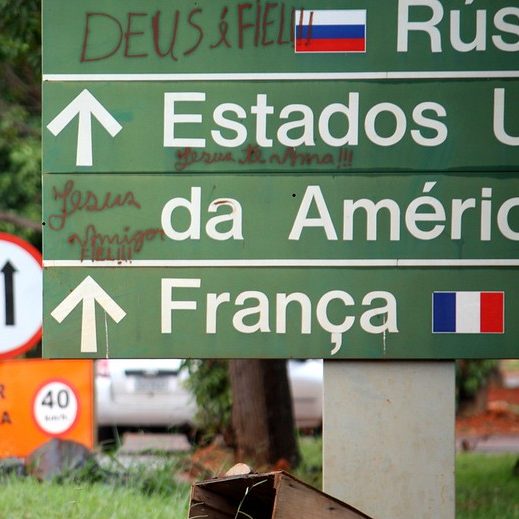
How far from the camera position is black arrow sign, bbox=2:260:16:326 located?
7.34m

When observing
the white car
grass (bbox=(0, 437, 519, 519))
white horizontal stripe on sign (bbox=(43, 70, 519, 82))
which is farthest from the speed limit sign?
the white car

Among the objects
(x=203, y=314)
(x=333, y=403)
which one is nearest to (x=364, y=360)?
(x=333, y=403)

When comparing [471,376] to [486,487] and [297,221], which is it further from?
[297,221]

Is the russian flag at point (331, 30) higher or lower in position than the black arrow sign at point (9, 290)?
higher

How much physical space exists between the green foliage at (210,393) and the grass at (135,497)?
57.3 inches

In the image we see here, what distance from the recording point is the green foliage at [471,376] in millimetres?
19575

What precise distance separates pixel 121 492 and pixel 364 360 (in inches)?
110

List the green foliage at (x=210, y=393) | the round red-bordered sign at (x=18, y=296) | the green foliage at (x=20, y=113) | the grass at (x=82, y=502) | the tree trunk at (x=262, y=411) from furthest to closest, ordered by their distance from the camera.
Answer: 1. the green foliage at (x=210, y=393)
2. the tree trunk at (x=262, y=411)
3. the green foliage at (x=20, y=113)
4. the round red-bordered sign at (x=18, y=296)
5. the grass at (x=82, y=502)

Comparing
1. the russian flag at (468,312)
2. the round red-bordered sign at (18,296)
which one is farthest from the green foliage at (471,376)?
the russian flag at (468,312)

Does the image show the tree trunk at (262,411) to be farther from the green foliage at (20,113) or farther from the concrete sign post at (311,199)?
the concrete sign post at (311,199)

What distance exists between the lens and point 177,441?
512 inches

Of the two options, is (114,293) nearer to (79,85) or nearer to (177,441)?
(79,85)

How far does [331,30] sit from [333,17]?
0.06m

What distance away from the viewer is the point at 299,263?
517 cm
